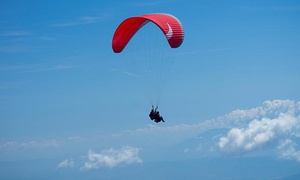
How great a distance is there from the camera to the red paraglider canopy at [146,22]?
46841mm

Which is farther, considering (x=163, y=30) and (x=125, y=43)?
(x=125, y=43)

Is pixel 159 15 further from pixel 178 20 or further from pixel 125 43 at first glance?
pixel 125 43

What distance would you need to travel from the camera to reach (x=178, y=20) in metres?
48.7

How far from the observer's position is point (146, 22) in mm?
52688

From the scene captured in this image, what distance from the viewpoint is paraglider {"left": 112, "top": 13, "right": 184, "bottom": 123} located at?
46831 mm

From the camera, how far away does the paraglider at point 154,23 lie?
46831 mm

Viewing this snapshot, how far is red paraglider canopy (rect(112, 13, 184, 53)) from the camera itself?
1844 inches

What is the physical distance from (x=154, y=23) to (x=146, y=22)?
250 inches

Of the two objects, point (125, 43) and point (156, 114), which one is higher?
point (125, 43)

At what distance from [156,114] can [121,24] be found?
8.80 m

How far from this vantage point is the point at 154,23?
4644 centimetres

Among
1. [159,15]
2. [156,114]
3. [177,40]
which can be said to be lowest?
[156,114]

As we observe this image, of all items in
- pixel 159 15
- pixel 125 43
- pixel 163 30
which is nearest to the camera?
pixel 163 30

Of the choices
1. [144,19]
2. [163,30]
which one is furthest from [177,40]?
[144,19]
